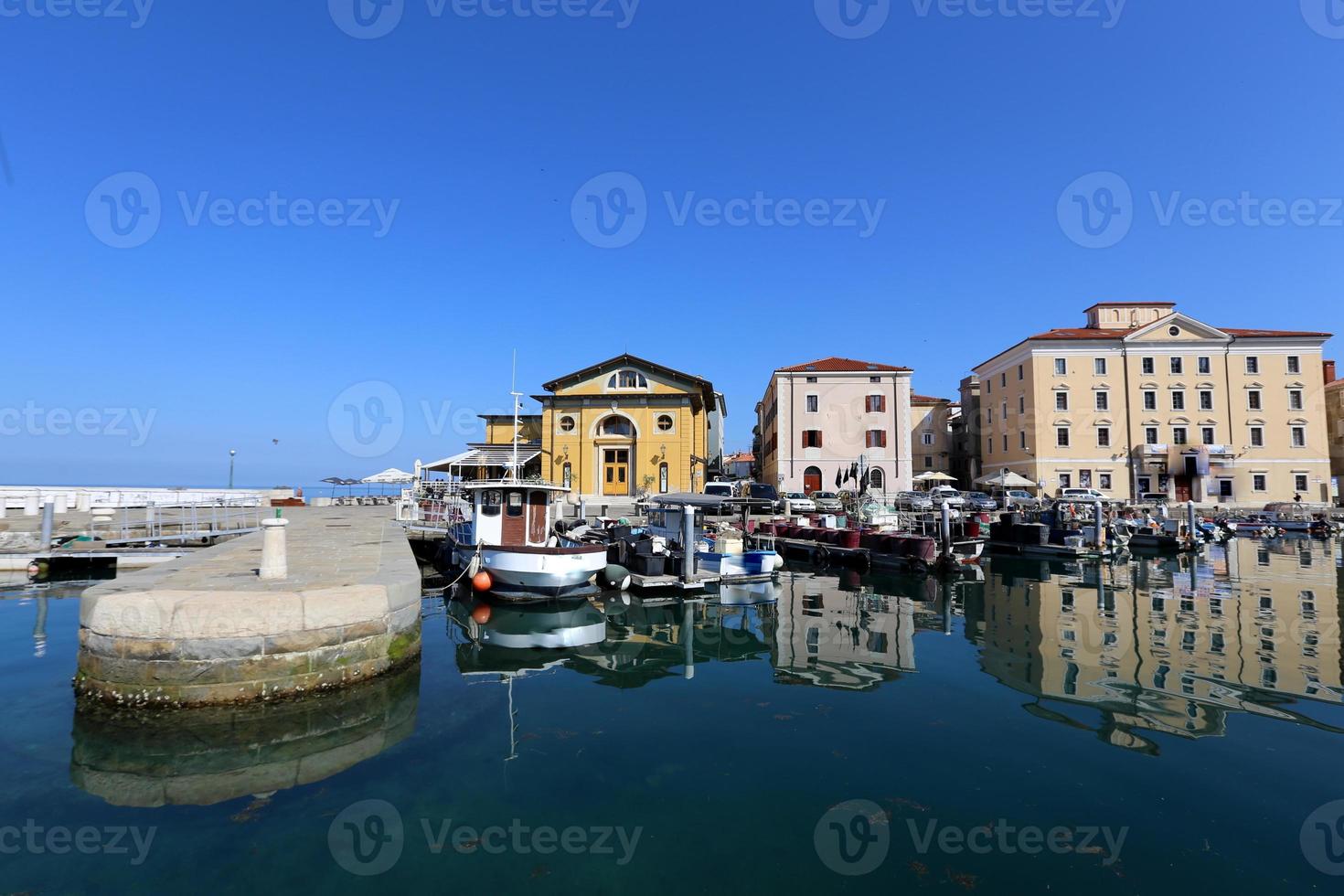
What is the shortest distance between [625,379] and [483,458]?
10.5m

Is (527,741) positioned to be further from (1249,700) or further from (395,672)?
(1249,700)

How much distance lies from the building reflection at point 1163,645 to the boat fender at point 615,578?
8.97m

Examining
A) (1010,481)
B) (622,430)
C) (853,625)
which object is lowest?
(853,625)

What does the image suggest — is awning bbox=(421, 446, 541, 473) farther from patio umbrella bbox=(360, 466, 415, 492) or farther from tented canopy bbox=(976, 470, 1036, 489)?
tented canopy bbox=(976, 470, 1036, 489)

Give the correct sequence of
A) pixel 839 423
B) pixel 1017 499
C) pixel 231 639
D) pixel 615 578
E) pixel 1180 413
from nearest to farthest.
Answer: pixel 231 639, pixel 615 578, pixel 1017 499, pixel 839 423, pixel 1180 413

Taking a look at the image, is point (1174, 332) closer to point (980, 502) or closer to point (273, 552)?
point (980, 502)

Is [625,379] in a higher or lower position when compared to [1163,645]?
higher

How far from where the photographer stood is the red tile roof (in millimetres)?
43000

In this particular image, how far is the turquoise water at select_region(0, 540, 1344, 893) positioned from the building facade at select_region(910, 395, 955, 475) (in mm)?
42822

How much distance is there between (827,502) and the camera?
125 feet

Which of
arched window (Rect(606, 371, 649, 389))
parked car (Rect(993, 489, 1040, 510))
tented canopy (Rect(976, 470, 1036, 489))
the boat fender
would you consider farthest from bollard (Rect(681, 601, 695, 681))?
tented canopy (Rect(976, 470, 1036, 489))

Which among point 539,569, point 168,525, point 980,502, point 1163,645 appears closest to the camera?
point 1163,645

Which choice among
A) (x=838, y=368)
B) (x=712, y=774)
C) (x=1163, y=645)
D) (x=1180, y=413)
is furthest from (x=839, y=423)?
(x=712, y=774)

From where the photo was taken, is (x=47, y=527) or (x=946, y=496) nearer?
(x=47, y=527)
